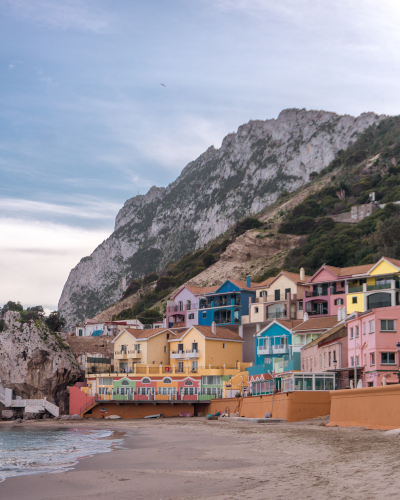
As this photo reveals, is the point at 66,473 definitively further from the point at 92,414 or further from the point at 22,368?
the point at 22,368

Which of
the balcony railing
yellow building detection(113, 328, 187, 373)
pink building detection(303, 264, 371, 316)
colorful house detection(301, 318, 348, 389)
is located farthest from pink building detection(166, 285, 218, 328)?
colorful house detection(301, 318, 348, 389)

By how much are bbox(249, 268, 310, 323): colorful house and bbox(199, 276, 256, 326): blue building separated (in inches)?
107

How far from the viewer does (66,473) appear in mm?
20031

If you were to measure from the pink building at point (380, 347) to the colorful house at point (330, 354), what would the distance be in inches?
117

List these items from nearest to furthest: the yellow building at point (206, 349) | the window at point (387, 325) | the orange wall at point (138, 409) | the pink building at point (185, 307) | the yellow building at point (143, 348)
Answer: the window at point (387, 325) < the orange wall at point (138, 409) < the yellow building at point (206, 349) < the yellow building at point (143, 348) < the pink building at point (185, 307)

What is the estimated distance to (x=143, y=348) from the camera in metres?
73.4

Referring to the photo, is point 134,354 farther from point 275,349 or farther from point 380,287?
point 380,287

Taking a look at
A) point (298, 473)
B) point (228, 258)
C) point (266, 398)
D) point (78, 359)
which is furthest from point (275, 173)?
point (298, 473)

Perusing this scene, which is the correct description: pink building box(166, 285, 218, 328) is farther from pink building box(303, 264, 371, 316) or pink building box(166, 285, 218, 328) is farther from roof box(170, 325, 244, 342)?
pink building box(303, 264, 371, 316)

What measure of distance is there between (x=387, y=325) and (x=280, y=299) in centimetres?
3127

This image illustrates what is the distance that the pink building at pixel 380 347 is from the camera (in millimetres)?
38022

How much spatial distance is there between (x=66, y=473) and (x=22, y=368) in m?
54.0

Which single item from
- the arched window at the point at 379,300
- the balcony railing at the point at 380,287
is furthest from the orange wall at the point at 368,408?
the balcony railing at the point at 380,287

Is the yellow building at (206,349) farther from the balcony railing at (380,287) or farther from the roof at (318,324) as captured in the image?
the balcony railing at (380,287)
